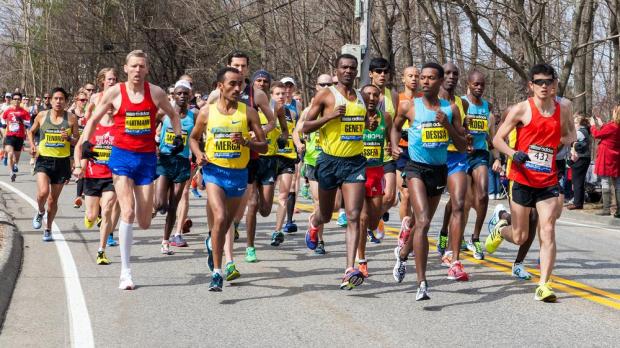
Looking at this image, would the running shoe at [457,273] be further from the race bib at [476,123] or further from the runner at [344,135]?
the race bib at [476,123]

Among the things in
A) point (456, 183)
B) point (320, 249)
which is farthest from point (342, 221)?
point (456, 183)

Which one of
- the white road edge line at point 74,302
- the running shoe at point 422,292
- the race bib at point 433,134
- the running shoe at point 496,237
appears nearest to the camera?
the white road edge line at point 74,302

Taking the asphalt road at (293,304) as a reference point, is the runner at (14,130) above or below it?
above

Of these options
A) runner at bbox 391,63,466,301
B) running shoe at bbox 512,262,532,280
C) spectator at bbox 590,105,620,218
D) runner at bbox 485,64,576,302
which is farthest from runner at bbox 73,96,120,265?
spectator at bbox 590,105,620,218

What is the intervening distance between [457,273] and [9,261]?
14.6ft

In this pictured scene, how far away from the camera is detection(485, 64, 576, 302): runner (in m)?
8.39

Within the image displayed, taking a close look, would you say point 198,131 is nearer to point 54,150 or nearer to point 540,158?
point 540,158

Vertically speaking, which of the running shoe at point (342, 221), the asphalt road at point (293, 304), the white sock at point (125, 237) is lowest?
the asphalt road at point (293, 304)

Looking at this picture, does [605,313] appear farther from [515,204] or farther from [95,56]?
[95,56]

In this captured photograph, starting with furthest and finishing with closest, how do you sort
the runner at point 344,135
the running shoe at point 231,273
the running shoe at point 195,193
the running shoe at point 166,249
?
1. the running shoe at point 195,193
2. the running shoe at point 166,249
3. the running shoe at point 231,273
4. the runner at point 344,135

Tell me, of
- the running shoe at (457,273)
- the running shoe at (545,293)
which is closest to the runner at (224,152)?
the running shoe at (457,273)

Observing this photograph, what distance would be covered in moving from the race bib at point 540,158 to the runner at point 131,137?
3.26m

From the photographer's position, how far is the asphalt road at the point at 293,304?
6832mm

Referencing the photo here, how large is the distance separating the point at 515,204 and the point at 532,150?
572 mm
